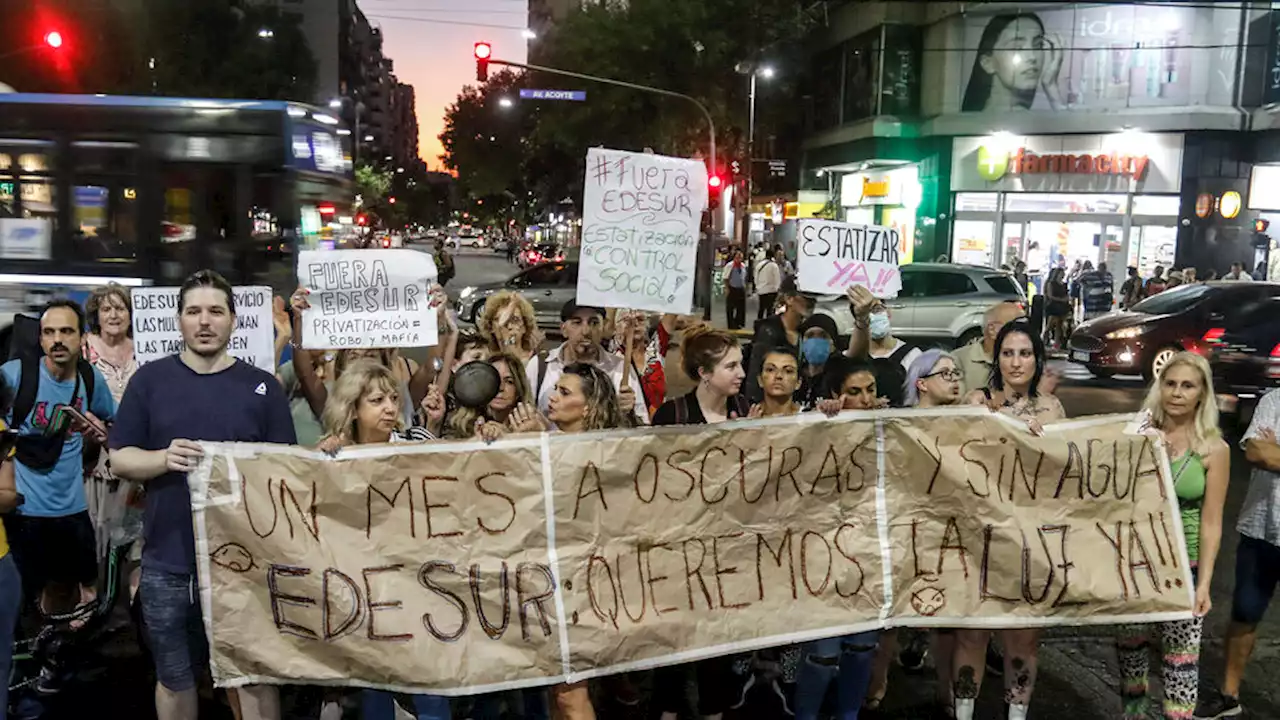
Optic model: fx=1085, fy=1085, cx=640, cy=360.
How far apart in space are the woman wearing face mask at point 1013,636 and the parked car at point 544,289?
52.7 feet

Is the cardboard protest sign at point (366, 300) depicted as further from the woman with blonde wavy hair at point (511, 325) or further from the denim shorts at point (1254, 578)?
the denim shorts at point (1254, 578)

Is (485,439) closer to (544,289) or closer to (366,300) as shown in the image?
(366,300)

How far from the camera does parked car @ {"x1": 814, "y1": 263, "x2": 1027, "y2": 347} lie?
16.8 metres

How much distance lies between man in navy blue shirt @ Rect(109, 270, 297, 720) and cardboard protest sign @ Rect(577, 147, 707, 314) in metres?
2.34

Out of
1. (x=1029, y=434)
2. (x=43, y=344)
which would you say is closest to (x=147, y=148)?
(x=43, y=344)

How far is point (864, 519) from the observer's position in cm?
448

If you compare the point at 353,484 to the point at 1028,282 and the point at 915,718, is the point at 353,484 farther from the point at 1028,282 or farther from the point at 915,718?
the point at 1028,282

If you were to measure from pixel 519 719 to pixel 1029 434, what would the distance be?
7.90ft

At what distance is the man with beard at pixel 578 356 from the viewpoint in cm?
→ 612

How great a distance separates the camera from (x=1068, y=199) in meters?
28.3

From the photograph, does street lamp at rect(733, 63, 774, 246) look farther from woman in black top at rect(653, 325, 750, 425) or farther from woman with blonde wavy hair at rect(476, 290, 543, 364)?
woman in black top at rect(653, 325, 750, 425)

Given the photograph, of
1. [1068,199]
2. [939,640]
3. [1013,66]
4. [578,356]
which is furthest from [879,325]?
[1013,66]

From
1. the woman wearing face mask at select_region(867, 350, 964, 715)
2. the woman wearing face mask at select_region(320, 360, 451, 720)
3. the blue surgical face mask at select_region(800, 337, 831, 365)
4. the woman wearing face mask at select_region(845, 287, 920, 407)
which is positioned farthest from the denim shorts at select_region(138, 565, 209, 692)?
the blue surgical face mask at select_region(800, 337, 831, 365)

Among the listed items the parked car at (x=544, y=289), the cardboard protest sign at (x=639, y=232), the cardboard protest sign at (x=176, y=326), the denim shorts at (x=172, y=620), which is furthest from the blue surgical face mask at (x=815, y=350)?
the parked car at (x=544, y=289)
